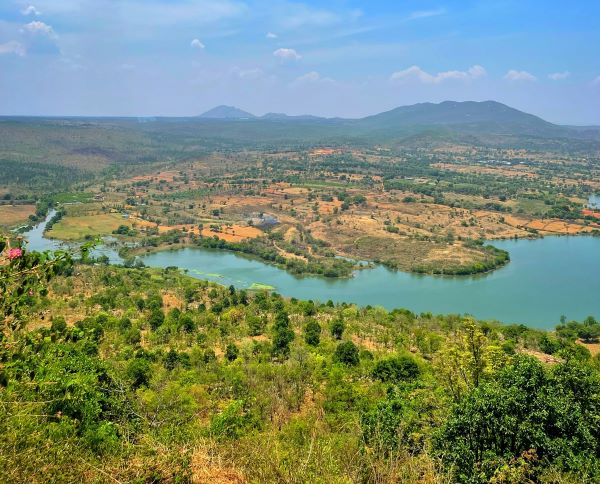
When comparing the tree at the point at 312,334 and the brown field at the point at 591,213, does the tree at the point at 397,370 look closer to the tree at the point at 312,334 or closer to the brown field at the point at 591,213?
the tree at the point at 312,334

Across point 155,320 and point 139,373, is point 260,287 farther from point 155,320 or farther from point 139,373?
point 139,373

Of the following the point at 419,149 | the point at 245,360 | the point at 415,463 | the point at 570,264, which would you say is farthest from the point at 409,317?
the point at 419,149

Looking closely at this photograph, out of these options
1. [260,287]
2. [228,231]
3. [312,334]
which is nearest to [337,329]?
[312,334]

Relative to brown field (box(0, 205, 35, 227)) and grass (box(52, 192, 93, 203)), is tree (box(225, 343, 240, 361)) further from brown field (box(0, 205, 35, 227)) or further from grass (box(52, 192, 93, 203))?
grass (box(52, 192, 93, 203))

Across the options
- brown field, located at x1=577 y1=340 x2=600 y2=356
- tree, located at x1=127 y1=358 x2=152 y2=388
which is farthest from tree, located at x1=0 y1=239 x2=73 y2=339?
brown field, located at x1=577 y1=340 x2=600 y2=356

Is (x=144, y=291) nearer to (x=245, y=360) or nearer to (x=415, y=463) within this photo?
(x=245, y=360)

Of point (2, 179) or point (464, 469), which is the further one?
point (2, 179)
